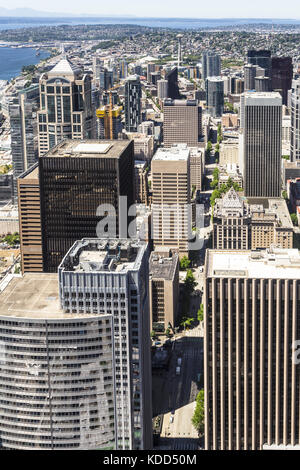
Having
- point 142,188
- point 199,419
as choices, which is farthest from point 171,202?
point 199,419

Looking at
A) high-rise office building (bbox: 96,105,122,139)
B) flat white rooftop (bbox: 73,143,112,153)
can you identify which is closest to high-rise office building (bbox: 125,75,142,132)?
high-rise office building (bbox: 96,105,122,139)

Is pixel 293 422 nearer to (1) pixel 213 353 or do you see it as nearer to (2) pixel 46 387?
(1) pixel 213 353

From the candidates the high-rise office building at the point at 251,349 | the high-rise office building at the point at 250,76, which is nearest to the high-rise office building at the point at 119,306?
the high-rise office building at the point at 251,349

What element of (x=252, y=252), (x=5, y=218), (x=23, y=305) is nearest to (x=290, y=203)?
(x=5, y=218)

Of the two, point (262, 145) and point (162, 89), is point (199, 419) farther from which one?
point (162, 89)

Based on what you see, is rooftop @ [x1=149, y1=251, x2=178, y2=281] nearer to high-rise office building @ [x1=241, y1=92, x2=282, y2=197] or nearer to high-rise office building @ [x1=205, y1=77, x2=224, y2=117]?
high-rise office building @ [x1=241, y1=92, x2=282, y2=197]
